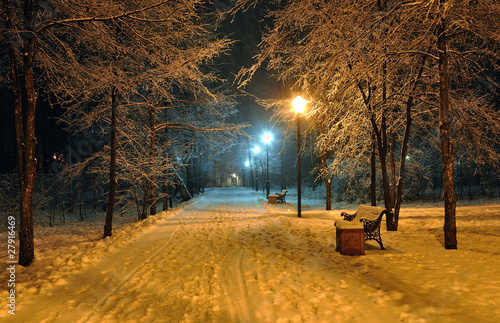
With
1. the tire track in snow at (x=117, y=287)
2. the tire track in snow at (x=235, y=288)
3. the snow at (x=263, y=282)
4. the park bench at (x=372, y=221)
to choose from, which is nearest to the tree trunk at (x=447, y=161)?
the snow at (x=263, y=282)

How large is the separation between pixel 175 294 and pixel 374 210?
5531 millimetres

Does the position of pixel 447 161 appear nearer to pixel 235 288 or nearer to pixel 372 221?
pixel 372 221

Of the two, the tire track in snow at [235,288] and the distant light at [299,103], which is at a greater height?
the distant light at [299,103]

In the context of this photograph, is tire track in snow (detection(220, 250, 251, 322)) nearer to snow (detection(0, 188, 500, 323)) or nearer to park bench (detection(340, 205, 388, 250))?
snow (detection(0, 188, 500, 323))

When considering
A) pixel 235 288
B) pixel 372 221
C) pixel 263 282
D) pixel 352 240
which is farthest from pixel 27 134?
pixel 372 221

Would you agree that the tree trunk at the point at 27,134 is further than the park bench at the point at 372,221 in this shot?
No

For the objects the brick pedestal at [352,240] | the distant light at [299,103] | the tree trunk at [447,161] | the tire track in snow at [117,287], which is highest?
the distant light at [299,103]

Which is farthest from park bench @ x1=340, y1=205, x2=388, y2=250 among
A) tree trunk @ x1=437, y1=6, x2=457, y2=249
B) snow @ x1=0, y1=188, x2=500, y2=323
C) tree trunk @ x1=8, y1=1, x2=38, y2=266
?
tree trunk @ x1=8, y1=1, x2=38, y2=266

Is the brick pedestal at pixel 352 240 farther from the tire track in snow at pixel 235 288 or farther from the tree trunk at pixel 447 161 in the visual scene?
the tire track in snow at pixel 235 288

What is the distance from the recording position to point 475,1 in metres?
6.02

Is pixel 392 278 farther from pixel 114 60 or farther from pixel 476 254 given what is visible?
pixel 114 60

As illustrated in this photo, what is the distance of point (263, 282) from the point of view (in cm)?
435

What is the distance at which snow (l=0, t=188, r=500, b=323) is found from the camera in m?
3.26

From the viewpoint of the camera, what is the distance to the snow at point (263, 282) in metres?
3.26
